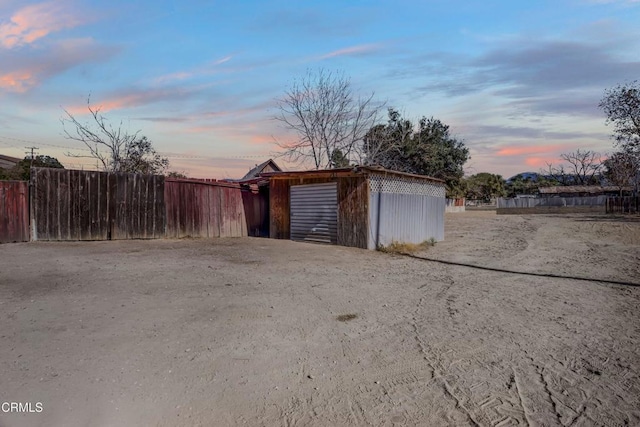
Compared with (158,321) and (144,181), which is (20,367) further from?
(144,181)

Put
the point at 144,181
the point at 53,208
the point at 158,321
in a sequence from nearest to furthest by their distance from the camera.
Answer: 1. the point at 158,321
2. the point at 53,208
3. the point at 144,181

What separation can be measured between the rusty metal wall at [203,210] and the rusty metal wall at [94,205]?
376 millimetres

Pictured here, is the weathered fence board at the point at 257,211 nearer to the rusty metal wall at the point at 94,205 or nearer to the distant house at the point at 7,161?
the rusty metal wall at the point at 94,205

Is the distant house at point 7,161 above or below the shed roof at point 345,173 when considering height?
above

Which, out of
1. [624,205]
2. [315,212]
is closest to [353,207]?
[315,212]

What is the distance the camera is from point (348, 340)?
13.7ft

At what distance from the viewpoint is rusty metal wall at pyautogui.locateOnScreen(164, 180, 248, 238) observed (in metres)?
12.9

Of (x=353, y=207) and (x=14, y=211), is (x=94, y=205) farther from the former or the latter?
(x=353, y=207)

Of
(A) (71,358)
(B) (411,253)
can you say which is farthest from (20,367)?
(B) (411,253)

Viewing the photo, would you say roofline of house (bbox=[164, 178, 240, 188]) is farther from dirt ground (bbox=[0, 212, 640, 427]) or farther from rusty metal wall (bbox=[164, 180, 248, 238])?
dirt ground (bbox=[0, 212, 640, 427])

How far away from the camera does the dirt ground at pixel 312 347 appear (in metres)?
2.87

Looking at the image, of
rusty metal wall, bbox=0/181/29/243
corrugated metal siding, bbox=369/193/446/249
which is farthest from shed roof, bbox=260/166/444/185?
rusty metal wall, bbox=0/181/29/243

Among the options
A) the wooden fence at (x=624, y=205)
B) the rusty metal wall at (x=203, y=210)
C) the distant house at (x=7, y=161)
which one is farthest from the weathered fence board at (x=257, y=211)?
the distant house at (x=7, y=161)

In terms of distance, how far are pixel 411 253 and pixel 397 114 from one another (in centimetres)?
2299
